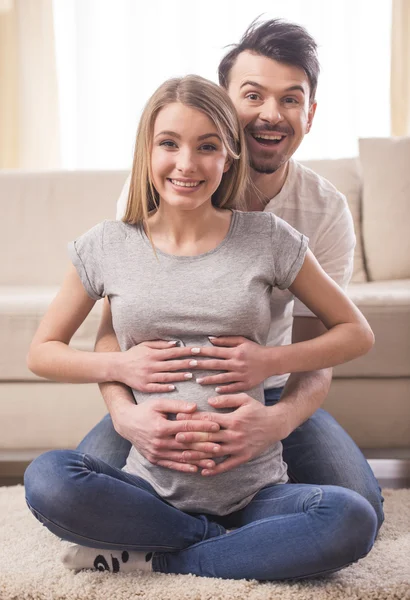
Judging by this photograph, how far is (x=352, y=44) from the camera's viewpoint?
3404 millimetres

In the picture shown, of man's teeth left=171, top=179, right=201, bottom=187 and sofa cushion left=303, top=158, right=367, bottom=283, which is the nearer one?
man's teeth left=171, top=179, right=201, bottom=187

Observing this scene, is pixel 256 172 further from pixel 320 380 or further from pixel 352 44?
pixel 352 44

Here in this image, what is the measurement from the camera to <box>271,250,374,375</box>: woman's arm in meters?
1.29

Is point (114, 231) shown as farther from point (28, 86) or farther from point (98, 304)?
point (28, 86)

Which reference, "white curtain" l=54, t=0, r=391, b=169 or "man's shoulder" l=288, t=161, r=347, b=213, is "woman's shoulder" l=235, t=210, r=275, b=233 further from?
"white curtain" l=54, t=0, r=391, b=169

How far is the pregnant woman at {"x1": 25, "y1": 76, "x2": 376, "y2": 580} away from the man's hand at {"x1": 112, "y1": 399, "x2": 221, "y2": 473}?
0.02m

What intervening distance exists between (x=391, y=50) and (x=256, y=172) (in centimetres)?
221

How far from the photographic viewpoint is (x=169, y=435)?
119 centimetres

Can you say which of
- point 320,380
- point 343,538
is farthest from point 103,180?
point 343,538

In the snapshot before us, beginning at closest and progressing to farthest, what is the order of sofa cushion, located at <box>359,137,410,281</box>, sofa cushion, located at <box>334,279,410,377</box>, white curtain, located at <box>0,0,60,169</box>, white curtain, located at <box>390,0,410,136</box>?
sofa cushion, located at <box>334,279,410,377</box> → sofa cushion, located at <box>359,137,410,281</box> → white curtain, located at <box>390,0,410,136</box> → white curtain, located at <box>0,0,60,169</box>

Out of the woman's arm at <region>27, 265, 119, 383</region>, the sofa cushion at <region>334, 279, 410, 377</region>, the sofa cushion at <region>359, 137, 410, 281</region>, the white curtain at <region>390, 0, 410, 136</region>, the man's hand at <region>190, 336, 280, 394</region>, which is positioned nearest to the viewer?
the man's hand at <region>190, 336, 280, 394</region>

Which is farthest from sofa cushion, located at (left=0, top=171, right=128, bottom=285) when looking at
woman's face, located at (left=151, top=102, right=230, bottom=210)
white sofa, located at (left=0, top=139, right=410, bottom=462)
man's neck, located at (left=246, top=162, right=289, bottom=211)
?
woman's face, located at (left=151, top=102, right=230, bottom=210)

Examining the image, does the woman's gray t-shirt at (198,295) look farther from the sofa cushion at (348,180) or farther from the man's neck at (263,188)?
the sofa cushion at (348,180)

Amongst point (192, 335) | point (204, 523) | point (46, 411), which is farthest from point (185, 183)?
point (46, 411)
